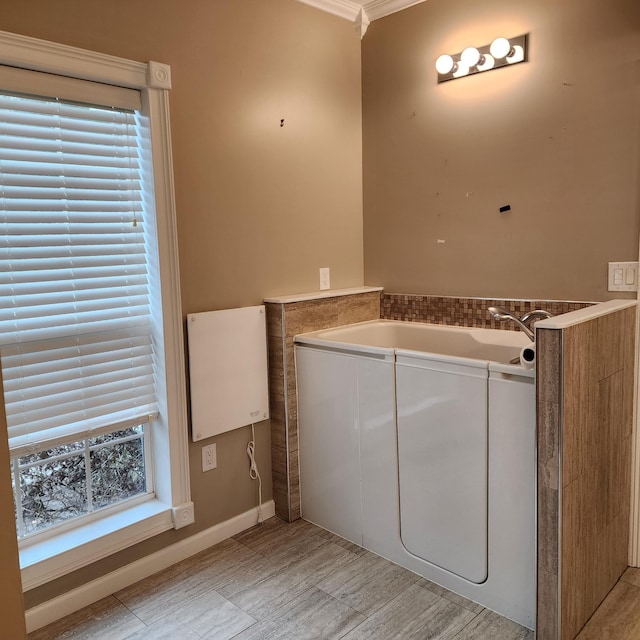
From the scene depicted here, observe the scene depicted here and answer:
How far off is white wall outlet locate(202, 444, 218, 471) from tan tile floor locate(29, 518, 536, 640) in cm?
37

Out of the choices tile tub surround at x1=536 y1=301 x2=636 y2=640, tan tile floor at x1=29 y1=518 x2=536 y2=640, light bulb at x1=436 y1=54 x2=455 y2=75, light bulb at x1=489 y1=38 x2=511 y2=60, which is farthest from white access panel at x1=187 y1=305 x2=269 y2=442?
light bulb at x1=489 y1=38 x2=511 y2=60

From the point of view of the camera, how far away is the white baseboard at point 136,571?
2.04 meters

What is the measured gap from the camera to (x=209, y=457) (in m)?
2.52

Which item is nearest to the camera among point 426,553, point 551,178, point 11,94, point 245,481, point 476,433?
point 11,94

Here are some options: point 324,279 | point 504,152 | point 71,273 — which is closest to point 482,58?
point 504,152

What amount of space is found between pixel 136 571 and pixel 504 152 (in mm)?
2382

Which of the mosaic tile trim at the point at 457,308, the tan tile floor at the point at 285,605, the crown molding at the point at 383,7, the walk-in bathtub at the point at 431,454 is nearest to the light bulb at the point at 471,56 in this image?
the crown molding at the point at 383,7

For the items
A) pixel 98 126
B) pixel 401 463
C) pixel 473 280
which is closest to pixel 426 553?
pixel 401 463

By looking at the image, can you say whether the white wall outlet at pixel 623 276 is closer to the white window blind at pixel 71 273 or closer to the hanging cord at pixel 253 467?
the hanging cord at pixel 253 467

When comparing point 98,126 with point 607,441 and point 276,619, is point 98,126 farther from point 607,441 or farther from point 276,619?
point 607,441

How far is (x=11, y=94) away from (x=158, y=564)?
185 cm

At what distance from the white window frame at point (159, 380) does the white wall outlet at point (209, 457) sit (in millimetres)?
105

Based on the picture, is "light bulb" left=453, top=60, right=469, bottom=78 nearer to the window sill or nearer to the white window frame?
the white window frame

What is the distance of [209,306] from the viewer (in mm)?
2469
